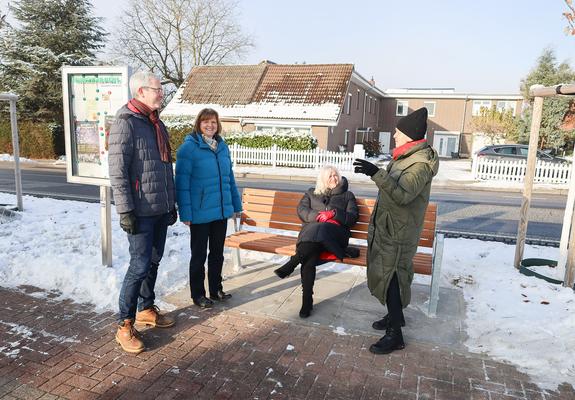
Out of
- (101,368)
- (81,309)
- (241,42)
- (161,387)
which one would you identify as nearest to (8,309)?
(81,309)

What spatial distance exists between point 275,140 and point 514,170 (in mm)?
10753

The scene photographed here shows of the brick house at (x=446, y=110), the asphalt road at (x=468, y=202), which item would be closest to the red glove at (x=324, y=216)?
the asphalt road at (x=468, y=202)

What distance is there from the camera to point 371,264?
351 cm

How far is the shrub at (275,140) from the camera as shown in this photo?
20781 millimetres

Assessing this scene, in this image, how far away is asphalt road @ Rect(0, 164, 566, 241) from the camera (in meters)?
8.80

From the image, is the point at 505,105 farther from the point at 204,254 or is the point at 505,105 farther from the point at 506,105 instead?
the point at 204,254

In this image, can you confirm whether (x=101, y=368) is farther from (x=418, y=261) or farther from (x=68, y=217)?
(x=68, y=217)

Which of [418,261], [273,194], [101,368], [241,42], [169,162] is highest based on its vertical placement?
[241,42]

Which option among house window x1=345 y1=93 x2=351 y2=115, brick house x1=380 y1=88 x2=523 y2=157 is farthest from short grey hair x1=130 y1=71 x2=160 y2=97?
brick house x1=380 y1=88 x2=523 y2=157

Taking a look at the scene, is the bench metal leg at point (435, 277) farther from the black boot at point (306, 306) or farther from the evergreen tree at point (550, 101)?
the evergreen tree at point (550, 101)

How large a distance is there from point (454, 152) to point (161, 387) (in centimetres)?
4034

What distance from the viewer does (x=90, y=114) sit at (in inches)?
179

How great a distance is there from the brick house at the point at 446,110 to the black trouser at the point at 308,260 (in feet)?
121

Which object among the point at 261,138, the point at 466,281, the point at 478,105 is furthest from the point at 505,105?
the point at 466,281
